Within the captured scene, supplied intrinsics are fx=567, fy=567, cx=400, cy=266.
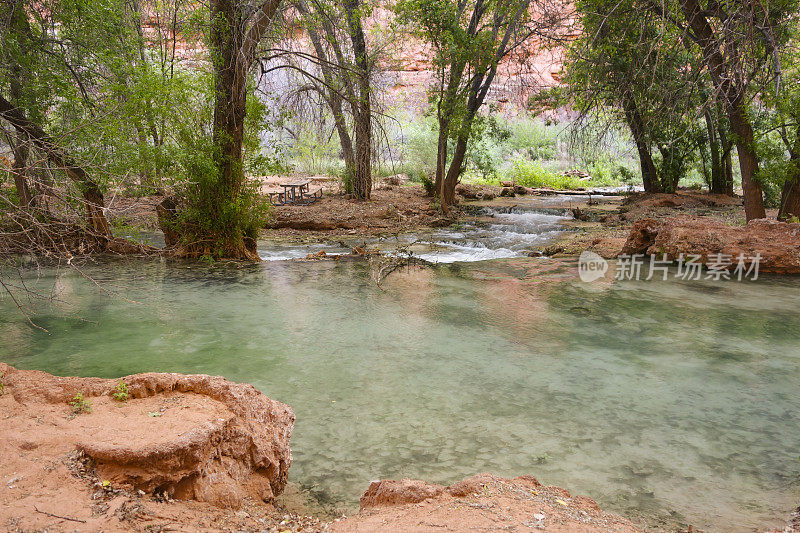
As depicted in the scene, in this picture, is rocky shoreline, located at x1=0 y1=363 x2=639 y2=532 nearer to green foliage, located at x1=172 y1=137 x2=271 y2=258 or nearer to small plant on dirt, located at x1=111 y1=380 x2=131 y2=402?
small plant on dirt, located at x1=111 y1=380 x2=131 y2=402

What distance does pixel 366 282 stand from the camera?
8648mm

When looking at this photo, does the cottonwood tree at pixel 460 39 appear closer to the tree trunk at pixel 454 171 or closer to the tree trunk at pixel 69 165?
the tree trunk at pixel 454 171

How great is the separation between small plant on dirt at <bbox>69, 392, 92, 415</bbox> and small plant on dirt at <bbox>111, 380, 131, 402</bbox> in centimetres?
15

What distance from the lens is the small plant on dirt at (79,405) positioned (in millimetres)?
2992

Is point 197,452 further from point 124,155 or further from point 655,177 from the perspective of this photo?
point 655,177

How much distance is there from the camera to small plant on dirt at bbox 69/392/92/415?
2.99m

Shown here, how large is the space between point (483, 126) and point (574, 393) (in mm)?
13171

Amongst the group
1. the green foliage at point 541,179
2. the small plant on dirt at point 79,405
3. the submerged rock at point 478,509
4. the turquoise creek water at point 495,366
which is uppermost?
the green foliage at point 541,179


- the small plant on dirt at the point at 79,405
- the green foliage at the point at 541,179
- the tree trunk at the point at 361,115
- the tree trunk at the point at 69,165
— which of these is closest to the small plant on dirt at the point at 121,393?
the small plant on dirt at the point at 79,405

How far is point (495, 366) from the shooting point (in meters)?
5.22

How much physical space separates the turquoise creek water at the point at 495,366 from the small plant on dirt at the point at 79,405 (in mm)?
1215

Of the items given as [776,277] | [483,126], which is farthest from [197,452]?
[483,126]

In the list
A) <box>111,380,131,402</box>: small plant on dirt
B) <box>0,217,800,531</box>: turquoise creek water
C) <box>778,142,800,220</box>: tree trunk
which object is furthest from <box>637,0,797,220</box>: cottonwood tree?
<box>111,380,131,402</box>: small plant on dirt

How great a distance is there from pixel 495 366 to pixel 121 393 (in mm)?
3191
